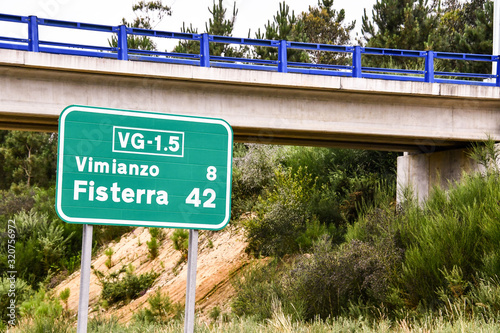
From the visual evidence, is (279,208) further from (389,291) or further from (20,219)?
(20,219)

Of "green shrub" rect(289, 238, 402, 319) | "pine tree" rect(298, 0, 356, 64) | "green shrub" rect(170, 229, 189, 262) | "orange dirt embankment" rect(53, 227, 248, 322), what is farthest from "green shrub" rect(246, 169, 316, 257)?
"pine tree" rect(298, 0, 356, 64)

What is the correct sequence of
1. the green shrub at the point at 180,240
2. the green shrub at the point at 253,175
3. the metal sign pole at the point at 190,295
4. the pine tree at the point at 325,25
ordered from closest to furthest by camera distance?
1. the metal sign pole at the point at 190,295
2. the green shrub at the point at 253,175
3. the green shrub at the point at 180,240
4. the pine tree at the point at 325,25

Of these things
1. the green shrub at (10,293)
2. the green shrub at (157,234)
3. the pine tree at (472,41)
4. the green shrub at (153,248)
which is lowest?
the green shrub at (10,293)

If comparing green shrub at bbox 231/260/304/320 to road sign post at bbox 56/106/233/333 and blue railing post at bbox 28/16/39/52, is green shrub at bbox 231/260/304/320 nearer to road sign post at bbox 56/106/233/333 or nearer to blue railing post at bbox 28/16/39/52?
blue railing post at bbox 28/16/39/52

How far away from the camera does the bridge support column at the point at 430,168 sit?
1759 cm

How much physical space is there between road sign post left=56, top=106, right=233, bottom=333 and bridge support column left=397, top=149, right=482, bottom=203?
14.0 m

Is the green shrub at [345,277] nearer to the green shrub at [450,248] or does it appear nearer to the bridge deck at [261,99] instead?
the green shrub at [450,248]

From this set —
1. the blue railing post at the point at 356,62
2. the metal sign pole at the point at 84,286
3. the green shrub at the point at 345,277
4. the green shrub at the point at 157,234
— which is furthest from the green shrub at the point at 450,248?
the green shrub at the point at 157,234

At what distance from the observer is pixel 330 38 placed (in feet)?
145

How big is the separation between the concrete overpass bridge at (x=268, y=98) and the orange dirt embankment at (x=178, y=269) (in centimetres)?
468

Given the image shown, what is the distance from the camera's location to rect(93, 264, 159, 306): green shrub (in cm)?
2123

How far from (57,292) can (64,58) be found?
13.7 meters

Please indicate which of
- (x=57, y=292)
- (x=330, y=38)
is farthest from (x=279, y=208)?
(x=330, y=38)

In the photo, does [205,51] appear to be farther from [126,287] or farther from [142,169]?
[142,169]
